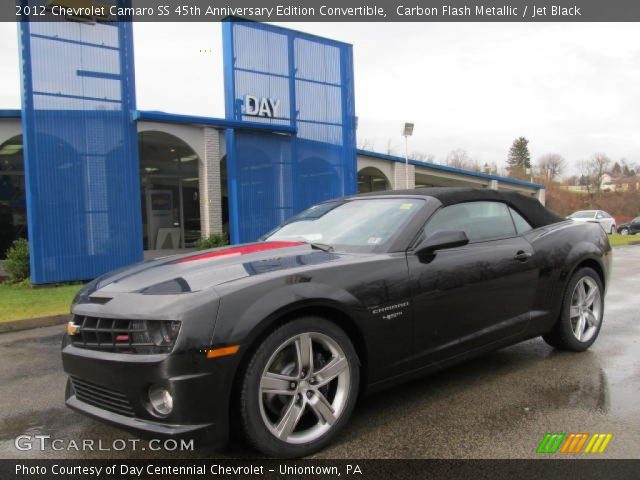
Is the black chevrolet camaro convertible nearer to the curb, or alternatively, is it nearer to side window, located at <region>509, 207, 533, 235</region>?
side window, located at <region>509, 207, 533, 235</region>

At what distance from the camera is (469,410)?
337 centimetres

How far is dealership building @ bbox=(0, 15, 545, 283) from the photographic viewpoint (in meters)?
10.4

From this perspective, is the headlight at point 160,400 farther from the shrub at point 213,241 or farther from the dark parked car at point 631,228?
the dark parked car at point 631,228

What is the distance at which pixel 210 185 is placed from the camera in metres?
15.0

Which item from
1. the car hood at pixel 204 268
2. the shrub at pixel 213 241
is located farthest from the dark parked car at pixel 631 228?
the car hood at pixel 204 268

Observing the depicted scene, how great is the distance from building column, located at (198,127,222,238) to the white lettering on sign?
6.53 ft

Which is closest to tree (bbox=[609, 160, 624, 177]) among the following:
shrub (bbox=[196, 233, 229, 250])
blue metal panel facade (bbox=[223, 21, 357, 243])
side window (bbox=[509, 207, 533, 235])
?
blue metal panel facade (bbox=[223, 21, 357, 243])

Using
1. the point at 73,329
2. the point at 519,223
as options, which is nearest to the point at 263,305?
the point at 73,329

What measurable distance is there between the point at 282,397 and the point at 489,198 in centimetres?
249

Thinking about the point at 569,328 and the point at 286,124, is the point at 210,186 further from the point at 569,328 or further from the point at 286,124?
the point at 569,328

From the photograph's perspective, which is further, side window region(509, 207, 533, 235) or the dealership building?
the dealership building

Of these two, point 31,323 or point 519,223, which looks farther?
point 31,323

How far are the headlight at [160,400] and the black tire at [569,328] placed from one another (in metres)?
3.41

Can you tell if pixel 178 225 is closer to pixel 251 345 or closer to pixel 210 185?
pixel 210 185
